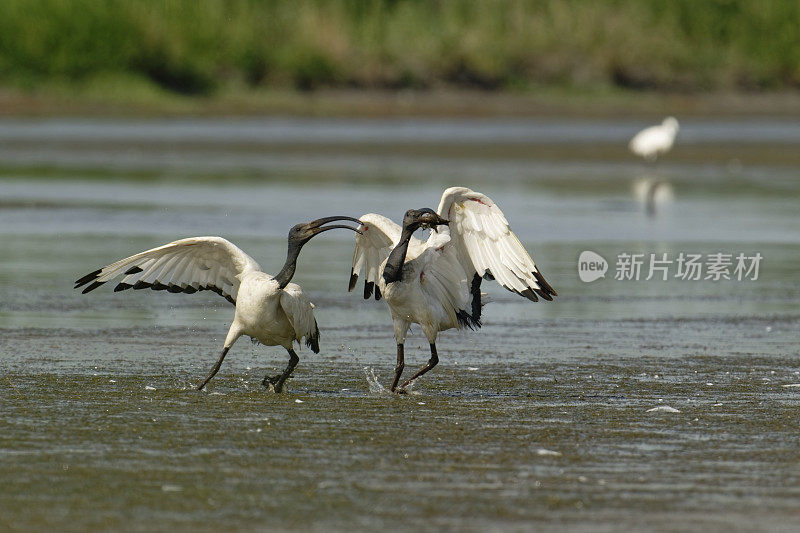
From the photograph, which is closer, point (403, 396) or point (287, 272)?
point (403, 396)

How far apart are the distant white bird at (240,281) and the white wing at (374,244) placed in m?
0.48

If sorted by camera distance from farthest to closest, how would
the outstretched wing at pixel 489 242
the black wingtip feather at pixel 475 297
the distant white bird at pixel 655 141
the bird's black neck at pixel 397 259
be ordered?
the distant white bird at pixel 655 141 → the black wingtip feather at pixel 475 297 → the bird's black neck at pixel 397 259 → the outstretched wing at pixel 489 242

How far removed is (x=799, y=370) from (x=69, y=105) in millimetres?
39628

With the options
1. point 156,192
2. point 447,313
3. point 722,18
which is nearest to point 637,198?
point 156,192

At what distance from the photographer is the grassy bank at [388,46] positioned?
166 feet

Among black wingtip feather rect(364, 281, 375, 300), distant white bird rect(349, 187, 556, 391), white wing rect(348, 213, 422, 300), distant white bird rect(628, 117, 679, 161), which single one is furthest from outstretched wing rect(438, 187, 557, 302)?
distant white bird rect(628, 117, 679, 161)

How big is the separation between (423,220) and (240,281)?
130cm

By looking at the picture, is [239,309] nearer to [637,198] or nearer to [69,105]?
[637,198]

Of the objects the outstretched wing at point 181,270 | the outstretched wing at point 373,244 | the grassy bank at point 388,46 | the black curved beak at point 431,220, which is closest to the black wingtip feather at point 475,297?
the outstretched wing at point 373,244

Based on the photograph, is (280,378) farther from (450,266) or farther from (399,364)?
(450,266)

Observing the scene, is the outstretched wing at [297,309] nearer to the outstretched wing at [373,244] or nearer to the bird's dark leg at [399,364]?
the bird's dark leg at [399,364]

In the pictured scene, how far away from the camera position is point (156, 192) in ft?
85.7

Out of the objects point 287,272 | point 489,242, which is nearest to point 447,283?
point 489,242

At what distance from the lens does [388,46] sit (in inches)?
2136
